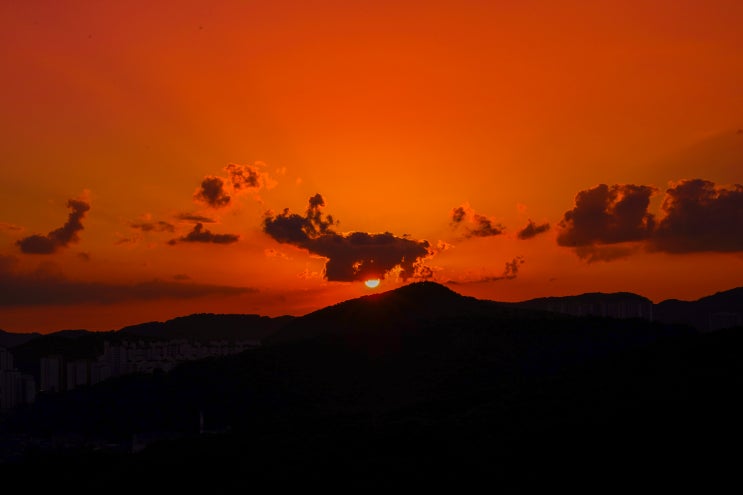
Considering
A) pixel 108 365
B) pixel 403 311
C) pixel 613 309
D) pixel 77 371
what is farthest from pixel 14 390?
pixel 613 309

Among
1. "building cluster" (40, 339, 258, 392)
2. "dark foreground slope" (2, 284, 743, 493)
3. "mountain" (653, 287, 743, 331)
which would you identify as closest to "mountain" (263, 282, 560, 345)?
"dark foreground slope" (2, 284, 743, 493)

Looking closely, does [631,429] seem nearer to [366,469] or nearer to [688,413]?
[688,413]

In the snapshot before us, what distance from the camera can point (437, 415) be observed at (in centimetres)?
7900

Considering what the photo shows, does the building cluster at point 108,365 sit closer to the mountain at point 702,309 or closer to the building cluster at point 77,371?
the building cluster at point 77,371

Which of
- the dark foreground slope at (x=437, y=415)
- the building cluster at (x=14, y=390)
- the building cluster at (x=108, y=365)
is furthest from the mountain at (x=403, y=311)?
the building cluster at (x=14, y=390)

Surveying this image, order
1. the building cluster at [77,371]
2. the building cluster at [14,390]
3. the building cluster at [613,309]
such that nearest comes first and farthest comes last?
the building cluster at [77,371] < the building cluster at [14,390] < the building cluster at [613,309]

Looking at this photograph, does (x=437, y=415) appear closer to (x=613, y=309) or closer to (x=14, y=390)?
(x=613, y=309)

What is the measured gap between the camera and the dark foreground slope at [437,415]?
49844 millimetres

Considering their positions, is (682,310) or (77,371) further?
(682,310)

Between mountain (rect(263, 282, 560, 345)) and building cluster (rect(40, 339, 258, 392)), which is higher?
mountain (rect(263, 282, 560, 345))

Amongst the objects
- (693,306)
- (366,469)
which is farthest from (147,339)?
(366,469)

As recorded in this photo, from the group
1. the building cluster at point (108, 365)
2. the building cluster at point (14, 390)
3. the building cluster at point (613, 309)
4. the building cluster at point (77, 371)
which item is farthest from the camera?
the building cluster at point (613, 309)

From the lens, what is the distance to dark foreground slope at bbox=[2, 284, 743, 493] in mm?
49844

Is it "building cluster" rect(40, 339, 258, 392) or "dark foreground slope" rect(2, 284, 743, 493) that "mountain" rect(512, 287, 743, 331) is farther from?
"building cluster" rect(40, 339, 258, 392)
